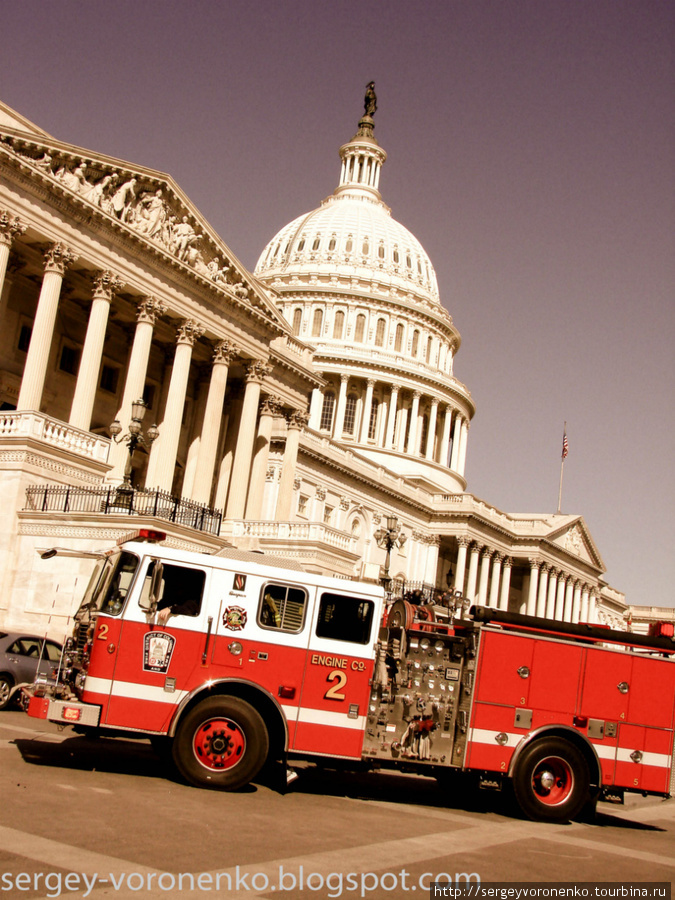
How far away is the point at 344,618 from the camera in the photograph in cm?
1419

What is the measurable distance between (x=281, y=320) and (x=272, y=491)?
58.6ft

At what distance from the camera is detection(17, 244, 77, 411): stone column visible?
33844 millimetres

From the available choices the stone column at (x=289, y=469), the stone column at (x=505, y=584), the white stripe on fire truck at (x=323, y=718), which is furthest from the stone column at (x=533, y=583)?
the white stripe on fire truck at (x=323, y=718)

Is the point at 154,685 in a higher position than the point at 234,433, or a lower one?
lower

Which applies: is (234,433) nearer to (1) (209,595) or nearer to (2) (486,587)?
(1) (209,595)

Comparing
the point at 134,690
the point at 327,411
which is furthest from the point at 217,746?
the point at 327,411

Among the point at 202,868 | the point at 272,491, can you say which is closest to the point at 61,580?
the point at 202,868

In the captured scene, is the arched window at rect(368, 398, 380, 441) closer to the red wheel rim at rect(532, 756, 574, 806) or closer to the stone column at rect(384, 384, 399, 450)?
the stone column at rect(384, 384, 399, 450)

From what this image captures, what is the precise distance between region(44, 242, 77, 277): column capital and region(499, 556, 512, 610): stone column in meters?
58.1

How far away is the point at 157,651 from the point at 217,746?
148cm

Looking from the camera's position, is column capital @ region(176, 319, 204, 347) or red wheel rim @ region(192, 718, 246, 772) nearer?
red wheel rim @ region(192, 718, 246, 772)

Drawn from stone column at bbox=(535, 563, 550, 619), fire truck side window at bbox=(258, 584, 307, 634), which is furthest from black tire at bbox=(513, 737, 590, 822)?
stone column at bbox=(535, 563, 550, 619)

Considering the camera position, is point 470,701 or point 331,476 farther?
point 331,476

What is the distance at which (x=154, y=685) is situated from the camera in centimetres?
1317
